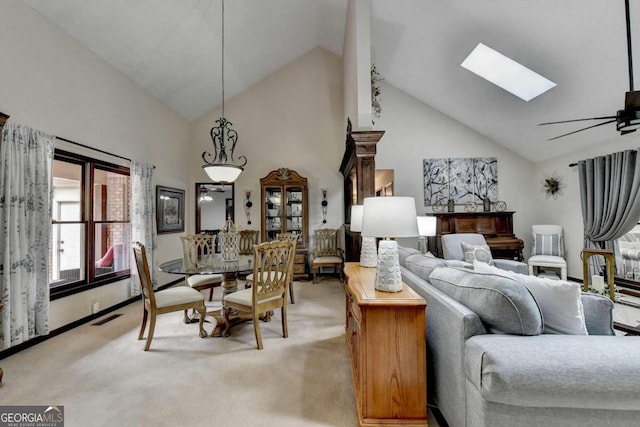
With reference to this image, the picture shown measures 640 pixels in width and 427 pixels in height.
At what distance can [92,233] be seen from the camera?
3381 mm

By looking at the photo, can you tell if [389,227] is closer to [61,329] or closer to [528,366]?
[528,366]

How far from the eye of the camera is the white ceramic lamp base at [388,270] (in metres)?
1.71

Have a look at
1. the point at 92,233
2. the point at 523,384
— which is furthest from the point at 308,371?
the point at 92,233

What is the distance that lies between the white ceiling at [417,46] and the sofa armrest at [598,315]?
9.44 ft

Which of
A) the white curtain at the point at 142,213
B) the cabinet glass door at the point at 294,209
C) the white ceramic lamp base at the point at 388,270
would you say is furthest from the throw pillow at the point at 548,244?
the white curtain at the point at 142,213

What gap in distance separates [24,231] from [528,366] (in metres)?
3.84

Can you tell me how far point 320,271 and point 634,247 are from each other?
4954mm

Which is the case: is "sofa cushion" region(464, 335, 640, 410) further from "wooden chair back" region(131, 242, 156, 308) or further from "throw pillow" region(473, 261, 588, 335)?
"wooden chair back" region(131, 242, 156, 308)

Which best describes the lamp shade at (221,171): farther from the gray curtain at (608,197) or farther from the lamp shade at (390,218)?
the gray curtain at (608,197)

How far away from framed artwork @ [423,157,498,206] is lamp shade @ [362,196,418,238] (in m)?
4.22

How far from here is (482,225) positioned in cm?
506

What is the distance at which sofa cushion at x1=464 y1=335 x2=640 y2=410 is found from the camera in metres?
1.04

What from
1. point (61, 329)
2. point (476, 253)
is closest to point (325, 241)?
point (476, 253)

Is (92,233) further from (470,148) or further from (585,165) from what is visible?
(585,165)
